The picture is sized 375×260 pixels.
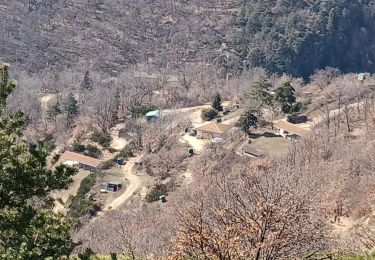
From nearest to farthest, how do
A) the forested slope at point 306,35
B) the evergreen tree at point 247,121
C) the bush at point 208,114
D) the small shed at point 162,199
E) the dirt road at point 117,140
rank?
the small shed at point 162,199 → the evergreen tree at point 247,121 → the dirt road at point 117,140 → the bush at point 208,114 → the forested slope at point 306,35

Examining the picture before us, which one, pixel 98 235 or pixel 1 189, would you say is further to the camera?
pixel 98 235

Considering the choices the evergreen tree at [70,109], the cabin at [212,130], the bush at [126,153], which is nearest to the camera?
the bush at [126,153]

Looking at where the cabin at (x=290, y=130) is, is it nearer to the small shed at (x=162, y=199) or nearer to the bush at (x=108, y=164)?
the small shed at (x=162, y=199)

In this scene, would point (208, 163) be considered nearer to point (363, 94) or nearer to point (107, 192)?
point (107, 192)

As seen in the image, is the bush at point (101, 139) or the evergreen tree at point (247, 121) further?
the bush at point (101, 139)

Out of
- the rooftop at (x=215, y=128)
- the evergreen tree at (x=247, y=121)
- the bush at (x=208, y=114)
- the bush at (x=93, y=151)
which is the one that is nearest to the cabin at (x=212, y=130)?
the rooftop at (x=215, y=128)

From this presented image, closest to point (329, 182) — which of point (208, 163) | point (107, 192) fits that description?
point (208, 163)
